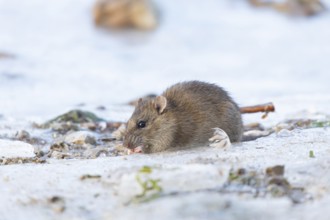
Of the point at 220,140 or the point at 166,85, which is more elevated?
the point at 166,85

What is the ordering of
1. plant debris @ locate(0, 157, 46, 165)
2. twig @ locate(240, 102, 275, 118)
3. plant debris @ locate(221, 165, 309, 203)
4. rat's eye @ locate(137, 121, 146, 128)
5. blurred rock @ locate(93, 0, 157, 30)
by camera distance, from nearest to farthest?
1. plant debris @ locate(221, 165, 309, 203)
2. plant debris @ locate(0, 157, 46, 165)
3. rat's eye @ locate(137, 121, 146, 128)
4. twig @ locate(240, 102, 275, 118)
5. blurred rock @ locate(93, 0, 157, 30)

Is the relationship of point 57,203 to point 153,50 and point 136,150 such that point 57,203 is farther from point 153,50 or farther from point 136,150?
point 153,50

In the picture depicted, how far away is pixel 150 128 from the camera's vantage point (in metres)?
6.75

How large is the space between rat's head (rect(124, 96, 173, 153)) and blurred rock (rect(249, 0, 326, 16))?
10.6 m

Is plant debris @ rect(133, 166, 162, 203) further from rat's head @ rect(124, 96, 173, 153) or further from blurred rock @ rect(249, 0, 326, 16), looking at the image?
blurred rock @ rect(249, 0, 326, 16)

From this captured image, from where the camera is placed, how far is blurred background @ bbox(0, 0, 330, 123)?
476 inches

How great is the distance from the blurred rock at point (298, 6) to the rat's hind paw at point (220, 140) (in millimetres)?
10803

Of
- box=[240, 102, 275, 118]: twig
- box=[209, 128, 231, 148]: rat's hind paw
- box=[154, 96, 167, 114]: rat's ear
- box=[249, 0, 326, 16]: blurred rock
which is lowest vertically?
box=[209, 128, 231, 148]: rat's hind paw

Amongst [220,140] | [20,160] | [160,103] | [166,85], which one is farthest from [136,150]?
[166,85]

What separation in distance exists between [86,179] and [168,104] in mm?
2250

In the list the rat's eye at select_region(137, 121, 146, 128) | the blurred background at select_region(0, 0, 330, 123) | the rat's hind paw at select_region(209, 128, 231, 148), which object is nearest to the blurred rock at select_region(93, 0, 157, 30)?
the blurred background at select_region(0, 0, 330, 123)

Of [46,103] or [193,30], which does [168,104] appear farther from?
[193,30]

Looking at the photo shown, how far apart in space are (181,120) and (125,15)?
9874 millimetres

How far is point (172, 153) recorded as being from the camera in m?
6.16
